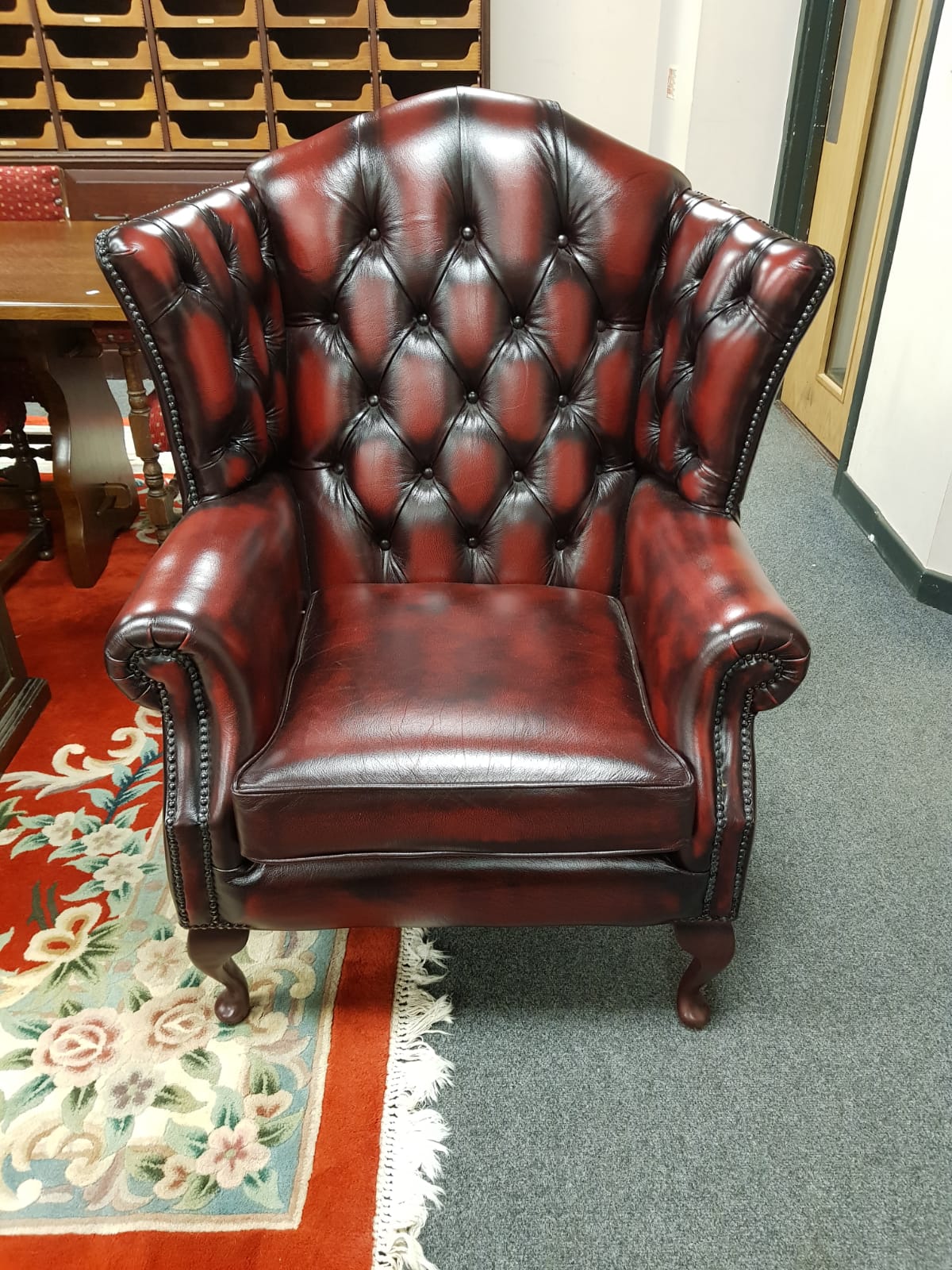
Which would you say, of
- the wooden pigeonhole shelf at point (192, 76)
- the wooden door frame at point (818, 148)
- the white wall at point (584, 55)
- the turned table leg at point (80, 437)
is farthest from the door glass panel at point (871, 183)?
the turned table leg at point (80, 437)

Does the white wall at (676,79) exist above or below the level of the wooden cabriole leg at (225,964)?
above

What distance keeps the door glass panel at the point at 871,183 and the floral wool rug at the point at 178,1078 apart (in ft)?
8.17

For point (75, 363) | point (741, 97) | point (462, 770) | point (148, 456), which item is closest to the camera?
point (462, 770)

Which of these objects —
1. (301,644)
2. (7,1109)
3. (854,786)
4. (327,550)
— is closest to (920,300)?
(854,786)

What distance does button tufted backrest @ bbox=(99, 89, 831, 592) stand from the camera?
1.31m

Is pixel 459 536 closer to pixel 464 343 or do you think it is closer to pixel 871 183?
pixel 464 343

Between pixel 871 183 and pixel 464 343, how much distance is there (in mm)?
2081

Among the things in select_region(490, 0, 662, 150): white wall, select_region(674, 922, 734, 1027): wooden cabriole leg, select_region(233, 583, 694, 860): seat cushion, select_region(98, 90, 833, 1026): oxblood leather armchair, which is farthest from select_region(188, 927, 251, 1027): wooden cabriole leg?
Result: select_region(490, 0, 662, 150): white wall

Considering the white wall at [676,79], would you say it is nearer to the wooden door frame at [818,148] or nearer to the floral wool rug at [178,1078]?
the wooden door frame at [818,148]

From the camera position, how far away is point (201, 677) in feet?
3.60

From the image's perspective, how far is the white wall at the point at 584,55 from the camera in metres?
3.69

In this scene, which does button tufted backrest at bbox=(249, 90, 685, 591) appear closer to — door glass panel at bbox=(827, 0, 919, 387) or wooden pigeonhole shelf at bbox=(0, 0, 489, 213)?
door glass panel at bbox=(827, 0, 919, 387)

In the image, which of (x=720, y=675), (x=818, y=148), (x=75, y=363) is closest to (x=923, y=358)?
(x=818, y=148)

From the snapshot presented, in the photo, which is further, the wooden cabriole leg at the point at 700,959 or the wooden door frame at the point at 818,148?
the wooden door frame at the point at 818,148
